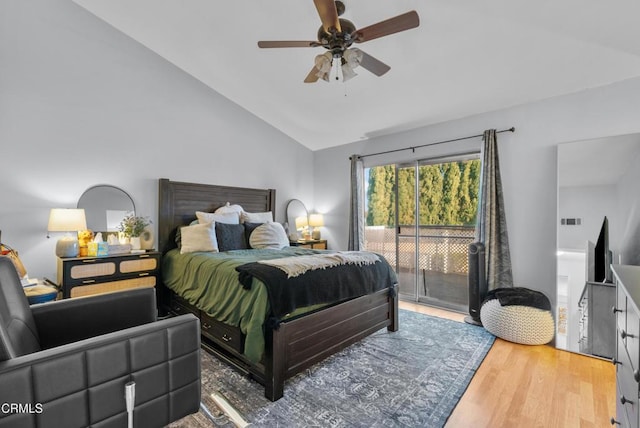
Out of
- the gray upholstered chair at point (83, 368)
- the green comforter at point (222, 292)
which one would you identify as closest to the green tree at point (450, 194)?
the green comforter at point (222, 292)

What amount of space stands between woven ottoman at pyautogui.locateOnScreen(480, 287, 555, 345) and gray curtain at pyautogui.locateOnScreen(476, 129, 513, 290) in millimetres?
289

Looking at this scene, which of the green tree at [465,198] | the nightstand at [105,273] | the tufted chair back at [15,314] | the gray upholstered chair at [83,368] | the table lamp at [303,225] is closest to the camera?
the gray upholstered chair at [83,368]

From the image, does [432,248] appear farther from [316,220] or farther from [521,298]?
[316,220]

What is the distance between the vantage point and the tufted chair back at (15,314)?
3.82 ft

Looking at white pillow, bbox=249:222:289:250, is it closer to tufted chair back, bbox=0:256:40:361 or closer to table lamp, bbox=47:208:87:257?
table lamp, bbox=47:208:87:257

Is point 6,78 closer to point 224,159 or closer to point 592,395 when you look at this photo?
point 224,159

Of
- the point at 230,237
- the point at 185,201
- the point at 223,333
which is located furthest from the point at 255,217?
the point at 223,333

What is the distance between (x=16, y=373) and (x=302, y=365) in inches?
64.1

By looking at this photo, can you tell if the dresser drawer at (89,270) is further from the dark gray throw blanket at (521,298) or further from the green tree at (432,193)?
the dark gray throw blanket at (521,298)

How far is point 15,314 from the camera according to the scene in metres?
1.27

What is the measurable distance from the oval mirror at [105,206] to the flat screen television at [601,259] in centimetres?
479

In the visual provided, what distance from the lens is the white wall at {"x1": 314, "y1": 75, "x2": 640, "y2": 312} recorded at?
2773 millimetres

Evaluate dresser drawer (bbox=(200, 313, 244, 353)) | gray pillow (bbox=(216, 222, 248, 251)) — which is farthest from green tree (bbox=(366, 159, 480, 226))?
dresser drawer (bbox=(200, 313, 244, 353))

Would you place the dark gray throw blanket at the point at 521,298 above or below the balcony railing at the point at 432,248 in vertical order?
below
